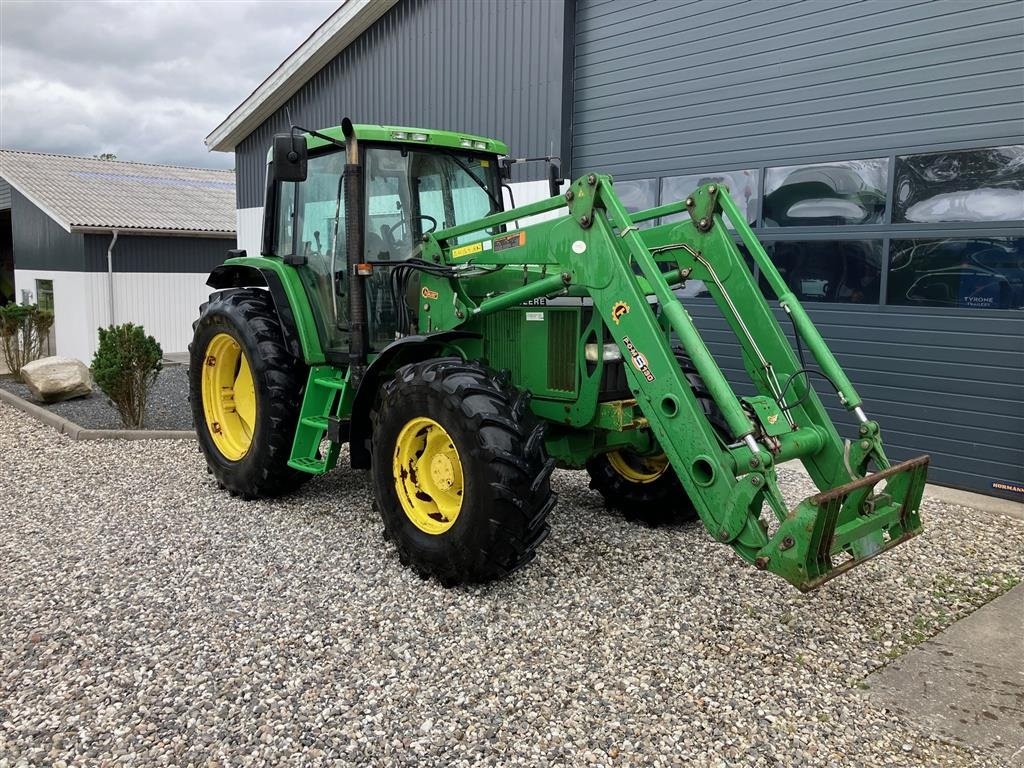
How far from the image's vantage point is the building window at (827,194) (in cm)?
696

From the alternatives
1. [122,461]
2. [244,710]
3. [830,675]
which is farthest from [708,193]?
[122,461]

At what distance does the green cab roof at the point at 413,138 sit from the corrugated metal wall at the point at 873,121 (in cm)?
335

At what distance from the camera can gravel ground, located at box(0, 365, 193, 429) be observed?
9.09m

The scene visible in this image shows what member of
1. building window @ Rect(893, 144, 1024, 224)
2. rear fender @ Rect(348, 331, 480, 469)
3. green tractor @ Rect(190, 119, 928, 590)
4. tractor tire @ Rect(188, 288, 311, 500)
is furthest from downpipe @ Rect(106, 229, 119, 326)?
building window @ Rect(893, 144, 1024, 224)

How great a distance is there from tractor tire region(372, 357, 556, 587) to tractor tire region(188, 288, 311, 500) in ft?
3.66

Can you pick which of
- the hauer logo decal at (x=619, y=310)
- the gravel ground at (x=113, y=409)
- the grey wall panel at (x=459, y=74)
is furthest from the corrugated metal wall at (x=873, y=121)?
the gravel ground at (x=113, y=409)

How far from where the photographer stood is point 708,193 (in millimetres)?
4383

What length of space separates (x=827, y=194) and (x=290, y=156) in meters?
4.87

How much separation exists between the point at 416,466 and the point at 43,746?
2.18 m

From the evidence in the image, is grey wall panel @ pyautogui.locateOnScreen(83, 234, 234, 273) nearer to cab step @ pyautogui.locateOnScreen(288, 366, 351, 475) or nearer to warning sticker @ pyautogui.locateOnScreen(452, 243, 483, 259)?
cab step @ pyautogui.locateOnScreen(288, 366, 351, 475)

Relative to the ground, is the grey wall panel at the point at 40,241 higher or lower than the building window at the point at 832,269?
higher

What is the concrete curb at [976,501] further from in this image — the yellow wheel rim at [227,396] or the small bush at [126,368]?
the small bush at [126,368]

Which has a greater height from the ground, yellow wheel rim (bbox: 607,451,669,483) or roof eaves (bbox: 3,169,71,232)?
roof eaves (bbox: 3,169,71,232)

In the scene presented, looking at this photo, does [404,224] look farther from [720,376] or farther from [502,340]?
[720,376]
